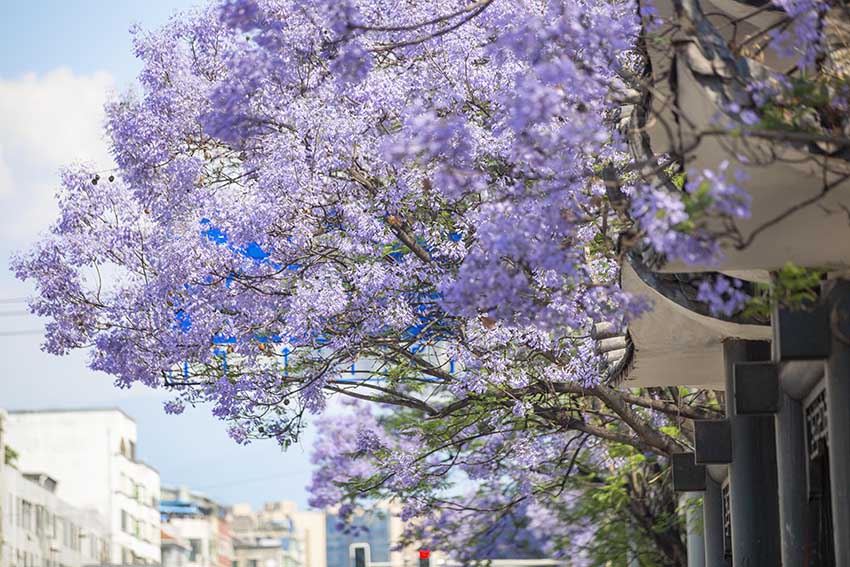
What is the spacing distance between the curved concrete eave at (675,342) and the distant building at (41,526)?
47.5 m

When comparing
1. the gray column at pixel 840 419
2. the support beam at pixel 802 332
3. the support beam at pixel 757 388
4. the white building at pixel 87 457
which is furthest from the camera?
the white building at pixel 87 457

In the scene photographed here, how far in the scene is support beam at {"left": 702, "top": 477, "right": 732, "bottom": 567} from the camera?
15398 mm

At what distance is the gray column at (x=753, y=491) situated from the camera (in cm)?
1254

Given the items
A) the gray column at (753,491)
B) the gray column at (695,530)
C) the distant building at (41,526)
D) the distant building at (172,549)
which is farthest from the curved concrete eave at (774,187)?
the distant building at (172,549)

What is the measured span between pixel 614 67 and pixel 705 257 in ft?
9.66

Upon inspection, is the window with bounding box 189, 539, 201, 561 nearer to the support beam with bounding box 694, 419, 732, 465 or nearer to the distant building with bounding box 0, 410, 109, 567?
the distant building with bounding box 0, 410, 109, 567

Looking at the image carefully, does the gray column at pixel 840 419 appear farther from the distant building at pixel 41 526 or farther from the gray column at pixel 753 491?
the distant building at pixel 41 526

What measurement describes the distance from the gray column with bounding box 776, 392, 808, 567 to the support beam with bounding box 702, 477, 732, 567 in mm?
4292

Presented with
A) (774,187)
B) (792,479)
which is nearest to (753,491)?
(792,479)

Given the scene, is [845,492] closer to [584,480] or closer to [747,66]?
[747,66]

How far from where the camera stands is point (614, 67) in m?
9.51

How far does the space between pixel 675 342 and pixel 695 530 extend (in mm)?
4876

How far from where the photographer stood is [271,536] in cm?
16475

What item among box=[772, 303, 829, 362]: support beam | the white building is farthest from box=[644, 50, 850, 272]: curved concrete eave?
the white building
